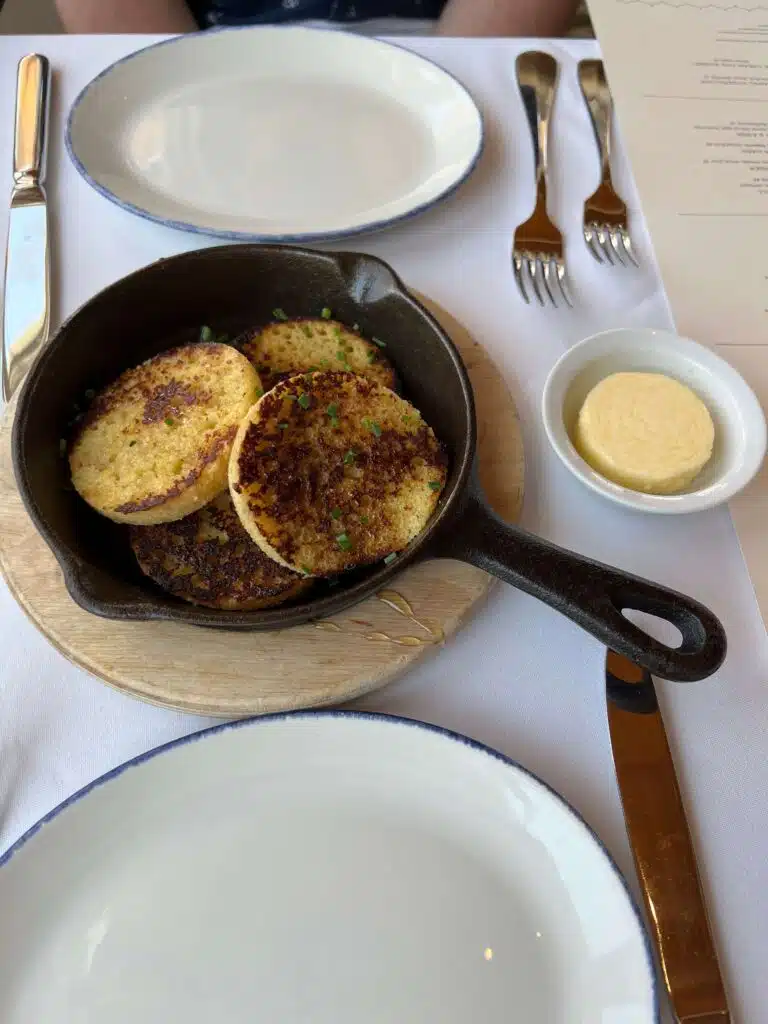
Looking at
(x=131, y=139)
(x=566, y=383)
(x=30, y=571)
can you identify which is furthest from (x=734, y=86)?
(x=30, y=571)

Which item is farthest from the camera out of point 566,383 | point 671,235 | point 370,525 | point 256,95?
point 256,95

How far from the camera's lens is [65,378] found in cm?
95

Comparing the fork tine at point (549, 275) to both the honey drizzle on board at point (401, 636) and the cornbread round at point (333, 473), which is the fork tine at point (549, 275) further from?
the honey drizzle on board at point (401, 636)

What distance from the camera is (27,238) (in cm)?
117

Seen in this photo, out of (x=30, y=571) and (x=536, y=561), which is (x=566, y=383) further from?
(x=30, y=571)

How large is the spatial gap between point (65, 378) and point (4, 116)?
0.71 metres

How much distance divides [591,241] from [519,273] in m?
0.16

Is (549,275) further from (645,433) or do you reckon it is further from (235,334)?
(235,334)

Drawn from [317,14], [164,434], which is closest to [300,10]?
[317,14]

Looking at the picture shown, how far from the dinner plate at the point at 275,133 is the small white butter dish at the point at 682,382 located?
415 mm

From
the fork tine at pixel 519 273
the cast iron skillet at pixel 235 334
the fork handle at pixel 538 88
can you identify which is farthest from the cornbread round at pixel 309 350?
the fork handle at pixel 538 88

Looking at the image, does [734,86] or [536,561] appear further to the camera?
[734,86]

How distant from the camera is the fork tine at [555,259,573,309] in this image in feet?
3.95

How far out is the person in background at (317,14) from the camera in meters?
1.53
